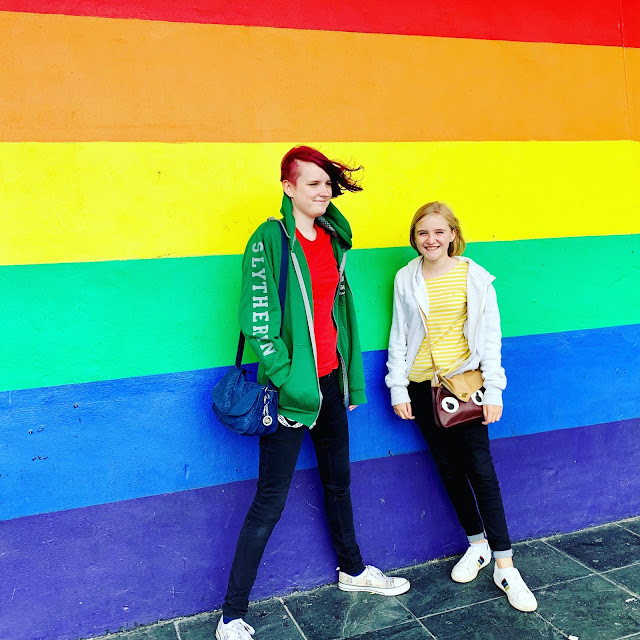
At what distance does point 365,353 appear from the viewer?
10.4ft

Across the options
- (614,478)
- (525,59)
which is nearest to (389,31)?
(525,59)

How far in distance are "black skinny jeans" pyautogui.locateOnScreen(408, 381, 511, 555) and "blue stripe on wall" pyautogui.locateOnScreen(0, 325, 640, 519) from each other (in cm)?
18

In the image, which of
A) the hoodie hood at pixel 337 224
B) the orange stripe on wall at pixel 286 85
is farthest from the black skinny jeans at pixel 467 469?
the orange stripe on wall at pixel 286 85

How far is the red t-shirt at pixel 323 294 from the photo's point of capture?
2.75m

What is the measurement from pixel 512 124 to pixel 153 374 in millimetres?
2126

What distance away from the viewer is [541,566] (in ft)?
10.6

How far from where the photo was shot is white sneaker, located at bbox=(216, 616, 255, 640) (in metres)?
2.70

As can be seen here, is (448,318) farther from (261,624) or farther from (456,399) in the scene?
(261,624)

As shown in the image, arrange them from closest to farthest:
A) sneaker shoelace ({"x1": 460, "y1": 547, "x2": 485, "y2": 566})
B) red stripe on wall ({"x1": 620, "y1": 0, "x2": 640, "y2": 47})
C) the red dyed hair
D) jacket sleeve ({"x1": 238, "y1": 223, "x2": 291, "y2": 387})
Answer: jacket sleeve ({"x1": 238, "y1": 223, "x2": 291, "y2": 387}) → the red dyed hair → sneaker shoelace ({"x1": 460, "y1": 547, "x2": 485, "y2": 566}) → red stripe on wall ({"x1": 620, "y1": 0, "x2": 640, "y2": 47})

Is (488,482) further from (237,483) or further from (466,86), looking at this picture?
(466,86)

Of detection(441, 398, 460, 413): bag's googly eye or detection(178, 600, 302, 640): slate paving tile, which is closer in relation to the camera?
detection(178, 600, 302, 640): slate paving tile

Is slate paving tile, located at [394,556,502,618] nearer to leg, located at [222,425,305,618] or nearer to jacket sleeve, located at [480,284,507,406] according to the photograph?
leg, located at [222,425,305,618]

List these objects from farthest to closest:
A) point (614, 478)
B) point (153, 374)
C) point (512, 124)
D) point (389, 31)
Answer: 1. point (614, 478)
2. point (512, 124)
3. point (389, 31)
4. point (153, 374)

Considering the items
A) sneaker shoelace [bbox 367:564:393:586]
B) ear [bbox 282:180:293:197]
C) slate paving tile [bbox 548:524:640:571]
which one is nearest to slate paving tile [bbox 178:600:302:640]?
sneaker shoelace [bbox 367:564:393:586]
